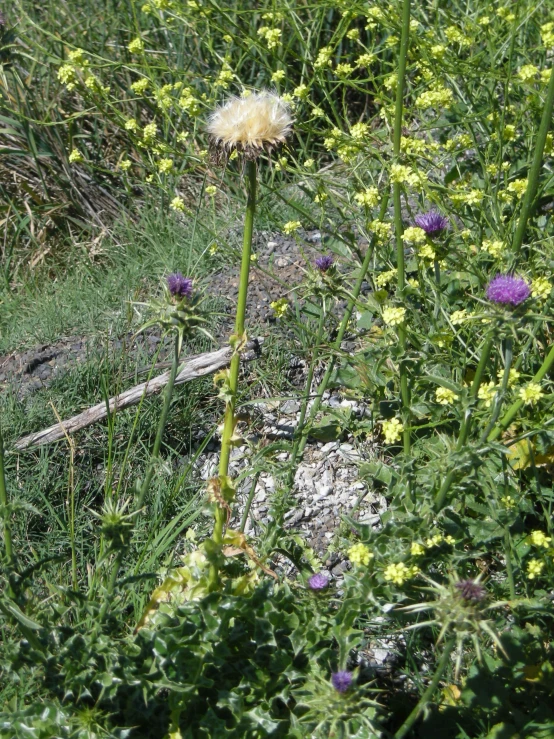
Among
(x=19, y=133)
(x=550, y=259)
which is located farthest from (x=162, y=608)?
A: (x=19, y=133)

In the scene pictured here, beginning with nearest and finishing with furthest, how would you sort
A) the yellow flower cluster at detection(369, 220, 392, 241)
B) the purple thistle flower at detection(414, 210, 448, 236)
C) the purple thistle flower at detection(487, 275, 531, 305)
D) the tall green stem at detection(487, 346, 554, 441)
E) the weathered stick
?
the purple thistle flower at detection(487, 275, 531, 305) < the tall green stem at detection(487, 346, 554, 441) < the yellow flower cluster at detection(369, 220, 392, 241) < the purple thistle flower at detection(414, 210, 448, 236) < the weathered stick

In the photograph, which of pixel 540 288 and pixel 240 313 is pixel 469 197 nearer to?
pixel 540 288

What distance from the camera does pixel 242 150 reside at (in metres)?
1.65

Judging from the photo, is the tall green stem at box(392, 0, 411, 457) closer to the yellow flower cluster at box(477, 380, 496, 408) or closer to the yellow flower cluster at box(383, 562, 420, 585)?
the yellow flower cluster at box(477, 380, 496, 408)

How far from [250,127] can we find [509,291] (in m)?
0.63

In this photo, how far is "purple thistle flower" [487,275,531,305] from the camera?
1.60 meters

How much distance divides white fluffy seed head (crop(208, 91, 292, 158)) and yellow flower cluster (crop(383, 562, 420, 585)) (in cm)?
90

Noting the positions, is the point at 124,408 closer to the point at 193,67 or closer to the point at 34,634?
the point at 34,634

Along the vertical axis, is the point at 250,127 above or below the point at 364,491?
above

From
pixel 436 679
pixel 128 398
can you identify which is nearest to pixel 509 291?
pixel 436 679

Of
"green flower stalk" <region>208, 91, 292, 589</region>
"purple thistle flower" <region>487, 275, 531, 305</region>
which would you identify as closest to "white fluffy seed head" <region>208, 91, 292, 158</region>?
"green flower stalk" <region>208, 91, 292, 589</region>

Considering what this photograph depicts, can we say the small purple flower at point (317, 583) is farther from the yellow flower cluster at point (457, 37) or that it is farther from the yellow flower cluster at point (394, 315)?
the yellow flower cluster at point (457, 37)

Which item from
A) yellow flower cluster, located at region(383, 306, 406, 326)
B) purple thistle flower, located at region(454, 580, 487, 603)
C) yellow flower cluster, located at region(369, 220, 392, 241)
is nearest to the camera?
purple thistle flower, located at region(454, 580, 487, 603)

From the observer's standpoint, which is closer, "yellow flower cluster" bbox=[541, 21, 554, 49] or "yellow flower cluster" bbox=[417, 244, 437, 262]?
"yellow flower cluster" bbox=[417, 244, 437, 262]
